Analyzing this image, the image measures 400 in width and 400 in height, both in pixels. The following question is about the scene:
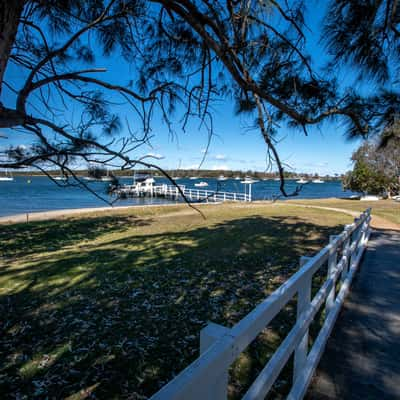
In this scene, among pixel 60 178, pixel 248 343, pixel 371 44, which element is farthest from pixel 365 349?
pixel 60 178

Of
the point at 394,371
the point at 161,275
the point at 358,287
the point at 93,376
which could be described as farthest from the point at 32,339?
the point at 358,287

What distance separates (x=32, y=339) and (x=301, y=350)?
2713 millimetres

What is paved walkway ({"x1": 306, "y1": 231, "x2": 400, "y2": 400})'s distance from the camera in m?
1.74

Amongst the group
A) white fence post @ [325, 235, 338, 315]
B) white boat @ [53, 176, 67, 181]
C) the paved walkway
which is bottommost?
the paved walkway

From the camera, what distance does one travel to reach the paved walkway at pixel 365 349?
1.74 m

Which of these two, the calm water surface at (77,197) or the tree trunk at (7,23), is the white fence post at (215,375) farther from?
the tree trunk at (7,23)

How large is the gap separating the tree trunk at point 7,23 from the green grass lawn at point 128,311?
233 cm

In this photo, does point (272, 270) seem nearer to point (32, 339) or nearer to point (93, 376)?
point (93, 376)

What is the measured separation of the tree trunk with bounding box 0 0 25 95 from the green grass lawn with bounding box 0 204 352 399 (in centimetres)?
233

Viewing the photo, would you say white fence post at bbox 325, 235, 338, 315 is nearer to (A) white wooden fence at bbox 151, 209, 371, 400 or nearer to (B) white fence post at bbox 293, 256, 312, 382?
(A) white wooden fence at bbox 151, 209, 371, 400

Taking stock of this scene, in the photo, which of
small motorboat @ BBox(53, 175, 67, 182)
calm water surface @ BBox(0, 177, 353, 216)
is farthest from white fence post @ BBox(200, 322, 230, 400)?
small motorboat @ BBox(53, 175, 67, 182)

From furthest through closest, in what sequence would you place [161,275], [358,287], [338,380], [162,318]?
1. [161,275]
2. [358,287]
3. [162,318]
4. [338,380]

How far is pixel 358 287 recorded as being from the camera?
11.5 feet

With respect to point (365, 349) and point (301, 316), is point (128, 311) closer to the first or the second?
point (301, 316)
